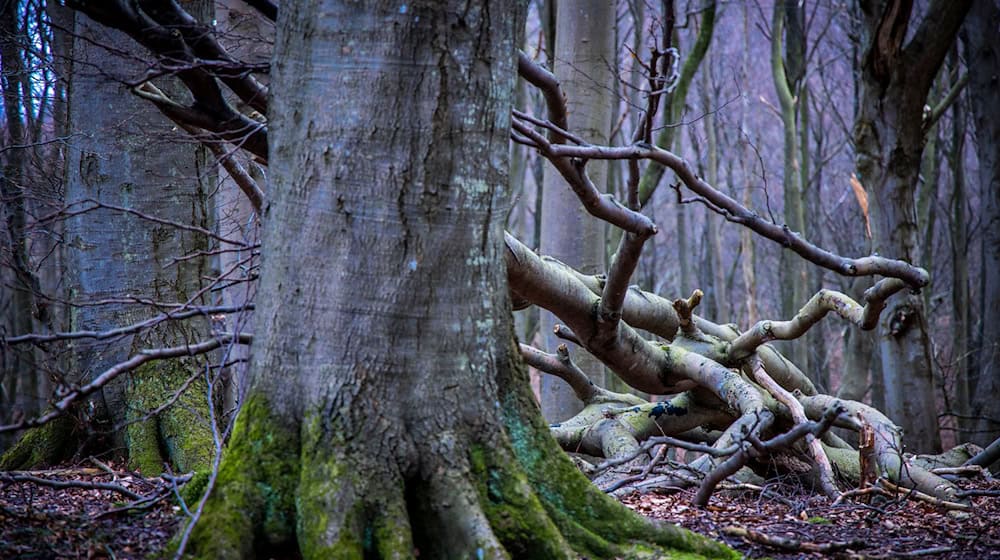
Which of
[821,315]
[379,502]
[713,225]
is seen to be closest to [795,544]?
[379,502]

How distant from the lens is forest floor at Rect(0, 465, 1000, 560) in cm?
303

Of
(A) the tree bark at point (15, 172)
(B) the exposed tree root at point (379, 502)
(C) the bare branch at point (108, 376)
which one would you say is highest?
(A) the tree bark at point (15, 172)

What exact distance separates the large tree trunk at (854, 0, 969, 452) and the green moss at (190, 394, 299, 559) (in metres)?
7.19

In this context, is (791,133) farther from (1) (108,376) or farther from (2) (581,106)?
(1) (108,376)

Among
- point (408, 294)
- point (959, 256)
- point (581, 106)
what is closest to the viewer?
point (408, 294)

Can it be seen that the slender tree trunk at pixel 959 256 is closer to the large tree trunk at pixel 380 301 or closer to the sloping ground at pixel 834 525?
the sloping ground at pixel 834 525

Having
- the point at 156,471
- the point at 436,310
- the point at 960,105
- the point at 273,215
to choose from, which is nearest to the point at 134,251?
the point at 156,471

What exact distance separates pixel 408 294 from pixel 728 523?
225 cm

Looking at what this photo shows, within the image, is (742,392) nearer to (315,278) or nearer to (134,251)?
(315,278)

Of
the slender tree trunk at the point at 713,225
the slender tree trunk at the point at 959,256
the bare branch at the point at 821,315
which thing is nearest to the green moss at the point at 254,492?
the bare branch at the point at 821,315

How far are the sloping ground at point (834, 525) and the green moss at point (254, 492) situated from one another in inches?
77.6

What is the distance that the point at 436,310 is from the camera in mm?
3002

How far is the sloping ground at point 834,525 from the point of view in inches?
→ 136

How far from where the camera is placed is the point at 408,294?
116 inches
